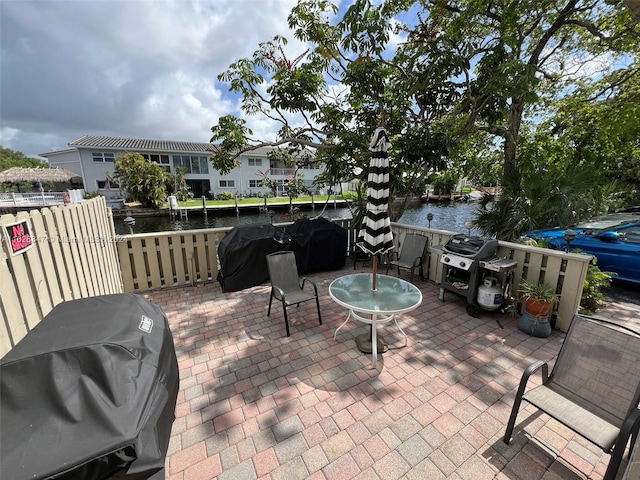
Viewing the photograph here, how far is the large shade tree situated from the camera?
478cm

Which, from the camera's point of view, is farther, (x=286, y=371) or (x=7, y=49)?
(x=286, y=371)

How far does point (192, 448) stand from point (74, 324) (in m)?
1.29

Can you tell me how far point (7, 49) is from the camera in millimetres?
2338

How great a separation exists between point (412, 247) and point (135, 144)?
29.3m

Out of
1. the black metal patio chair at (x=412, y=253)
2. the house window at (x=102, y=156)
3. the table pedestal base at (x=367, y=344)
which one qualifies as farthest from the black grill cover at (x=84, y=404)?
the house window at (x=102, y=156)

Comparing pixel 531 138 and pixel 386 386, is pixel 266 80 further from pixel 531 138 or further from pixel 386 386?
pixel 531 138

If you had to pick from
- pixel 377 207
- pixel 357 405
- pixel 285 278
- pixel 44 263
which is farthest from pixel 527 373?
pixel 44 263

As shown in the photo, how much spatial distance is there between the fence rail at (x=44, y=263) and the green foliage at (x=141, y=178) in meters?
20.2

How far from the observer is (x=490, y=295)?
3.81m

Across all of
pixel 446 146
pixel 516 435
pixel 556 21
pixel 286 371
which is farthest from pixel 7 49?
pixel 556 21

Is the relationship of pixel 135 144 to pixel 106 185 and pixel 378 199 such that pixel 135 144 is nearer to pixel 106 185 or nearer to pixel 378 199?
pixel 106 185

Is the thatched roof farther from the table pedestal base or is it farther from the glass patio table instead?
the table pedestal base

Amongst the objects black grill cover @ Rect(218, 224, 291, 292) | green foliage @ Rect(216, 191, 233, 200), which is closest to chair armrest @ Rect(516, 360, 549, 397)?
black grill cover @ Rect(218, 224, 291, 292)

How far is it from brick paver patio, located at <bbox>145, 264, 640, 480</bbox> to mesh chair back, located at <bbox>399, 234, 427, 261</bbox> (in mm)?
1645
